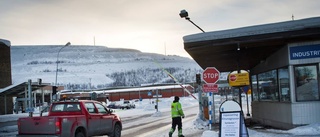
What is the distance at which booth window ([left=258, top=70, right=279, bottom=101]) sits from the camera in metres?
17.8

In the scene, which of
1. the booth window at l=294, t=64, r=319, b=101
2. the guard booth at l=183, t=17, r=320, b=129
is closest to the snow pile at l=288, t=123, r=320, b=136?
the guard booth at l=183, t=17, r=320, b=129

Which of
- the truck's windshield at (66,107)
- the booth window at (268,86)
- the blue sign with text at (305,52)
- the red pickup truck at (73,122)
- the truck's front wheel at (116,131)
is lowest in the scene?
the truck's front wheel at (116,131)

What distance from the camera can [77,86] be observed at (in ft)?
593

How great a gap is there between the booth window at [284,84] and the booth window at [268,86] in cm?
73

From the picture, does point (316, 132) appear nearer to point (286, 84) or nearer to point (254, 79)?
point (286, 84)

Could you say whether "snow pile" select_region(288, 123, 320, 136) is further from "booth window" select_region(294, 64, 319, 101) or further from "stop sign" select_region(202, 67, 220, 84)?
"stop sign" select_region(202, 67, 220, 84)

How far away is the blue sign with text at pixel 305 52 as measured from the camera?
47.9 ft

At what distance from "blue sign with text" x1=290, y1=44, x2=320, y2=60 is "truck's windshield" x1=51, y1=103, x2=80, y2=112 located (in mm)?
8713

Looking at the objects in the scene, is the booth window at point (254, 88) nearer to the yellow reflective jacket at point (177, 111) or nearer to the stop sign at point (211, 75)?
the stop sign at point (211, 75)

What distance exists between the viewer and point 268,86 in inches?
765

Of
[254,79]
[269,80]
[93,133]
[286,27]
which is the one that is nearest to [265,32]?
[286,27]

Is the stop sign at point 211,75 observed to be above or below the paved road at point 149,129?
above

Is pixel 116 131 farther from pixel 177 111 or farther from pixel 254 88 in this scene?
pixel 254 88

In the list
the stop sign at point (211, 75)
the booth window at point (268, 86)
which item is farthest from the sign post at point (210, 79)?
the booth window at point (268, 86)
